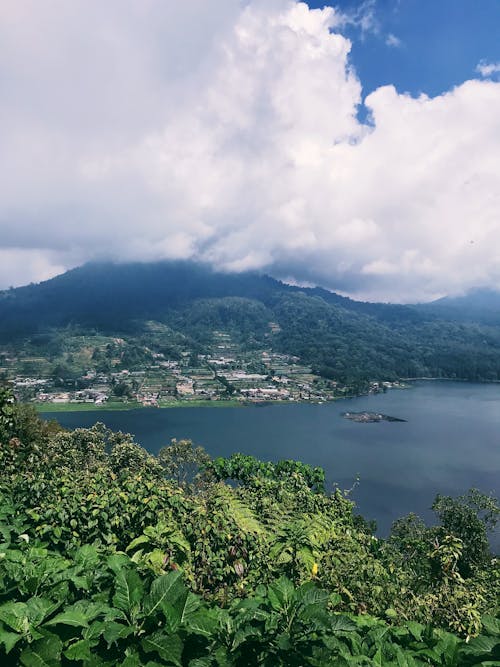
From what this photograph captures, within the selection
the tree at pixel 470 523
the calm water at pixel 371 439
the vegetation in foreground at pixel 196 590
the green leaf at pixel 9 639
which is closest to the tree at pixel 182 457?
the tree at pixel 470 523

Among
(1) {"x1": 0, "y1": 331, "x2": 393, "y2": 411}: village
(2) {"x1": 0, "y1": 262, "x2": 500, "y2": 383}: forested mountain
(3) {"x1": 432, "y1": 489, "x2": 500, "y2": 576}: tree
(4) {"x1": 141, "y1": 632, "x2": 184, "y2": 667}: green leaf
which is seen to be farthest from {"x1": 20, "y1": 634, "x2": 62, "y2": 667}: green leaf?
(2) {"x1": 0, "y1": 262, "x2": 500, "y2": 383}: forested mountain

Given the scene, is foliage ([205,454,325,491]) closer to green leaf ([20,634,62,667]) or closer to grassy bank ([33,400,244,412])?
green leaf ([20,634,62,667])

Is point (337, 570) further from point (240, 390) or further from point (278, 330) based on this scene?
point (278, 330)

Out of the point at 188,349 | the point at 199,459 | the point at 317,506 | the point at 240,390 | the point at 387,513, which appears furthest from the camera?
the point at 188,349

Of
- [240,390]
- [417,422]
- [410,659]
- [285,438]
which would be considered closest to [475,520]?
[410,659]

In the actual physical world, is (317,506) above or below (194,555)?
below

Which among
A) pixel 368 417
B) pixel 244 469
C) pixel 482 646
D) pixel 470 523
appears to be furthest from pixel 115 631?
pixel 368 417
